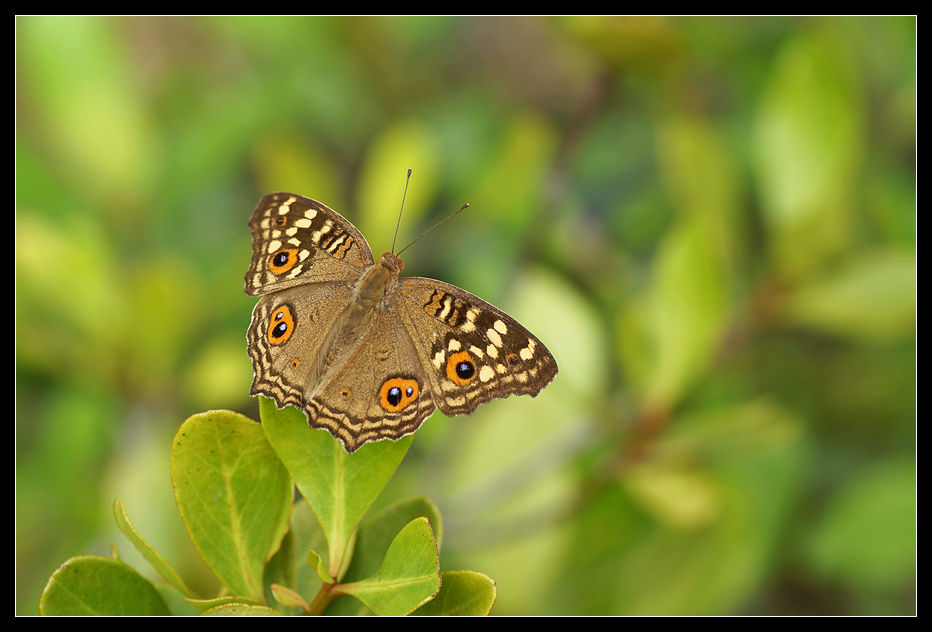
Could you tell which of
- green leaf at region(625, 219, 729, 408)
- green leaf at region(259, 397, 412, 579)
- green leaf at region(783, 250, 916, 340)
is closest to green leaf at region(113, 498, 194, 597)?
green leaf at region(259, 397, 412, 579)

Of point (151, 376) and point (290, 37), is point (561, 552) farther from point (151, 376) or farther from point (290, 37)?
point (290, 37)

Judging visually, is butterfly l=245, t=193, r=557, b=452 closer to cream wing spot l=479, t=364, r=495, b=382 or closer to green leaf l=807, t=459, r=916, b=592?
cream wing spot l=479, t=364, r=495, b=382

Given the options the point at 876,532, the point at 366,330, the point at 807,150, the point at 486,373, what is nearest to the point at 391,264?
the point at 366,330

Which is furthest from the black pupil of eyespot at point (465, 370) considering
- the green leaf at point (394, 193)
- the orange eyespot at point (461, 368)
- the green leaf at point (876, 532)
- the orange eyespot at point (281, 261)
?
the green leaf at point (876, 532)

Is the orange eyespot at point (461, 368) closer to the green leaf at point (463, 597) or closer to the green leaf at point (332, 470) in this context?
the green leaf at point (332, 470)

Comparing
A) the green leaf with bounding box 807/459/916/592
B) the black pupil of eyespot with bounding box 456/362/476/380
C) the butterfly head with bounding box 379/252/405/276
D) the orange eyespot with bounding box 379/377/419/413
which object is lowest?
the green leaf with bounding box 807/459/916/592

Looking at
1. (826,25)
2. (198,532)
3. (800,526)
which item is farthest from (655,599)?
(826,25)
